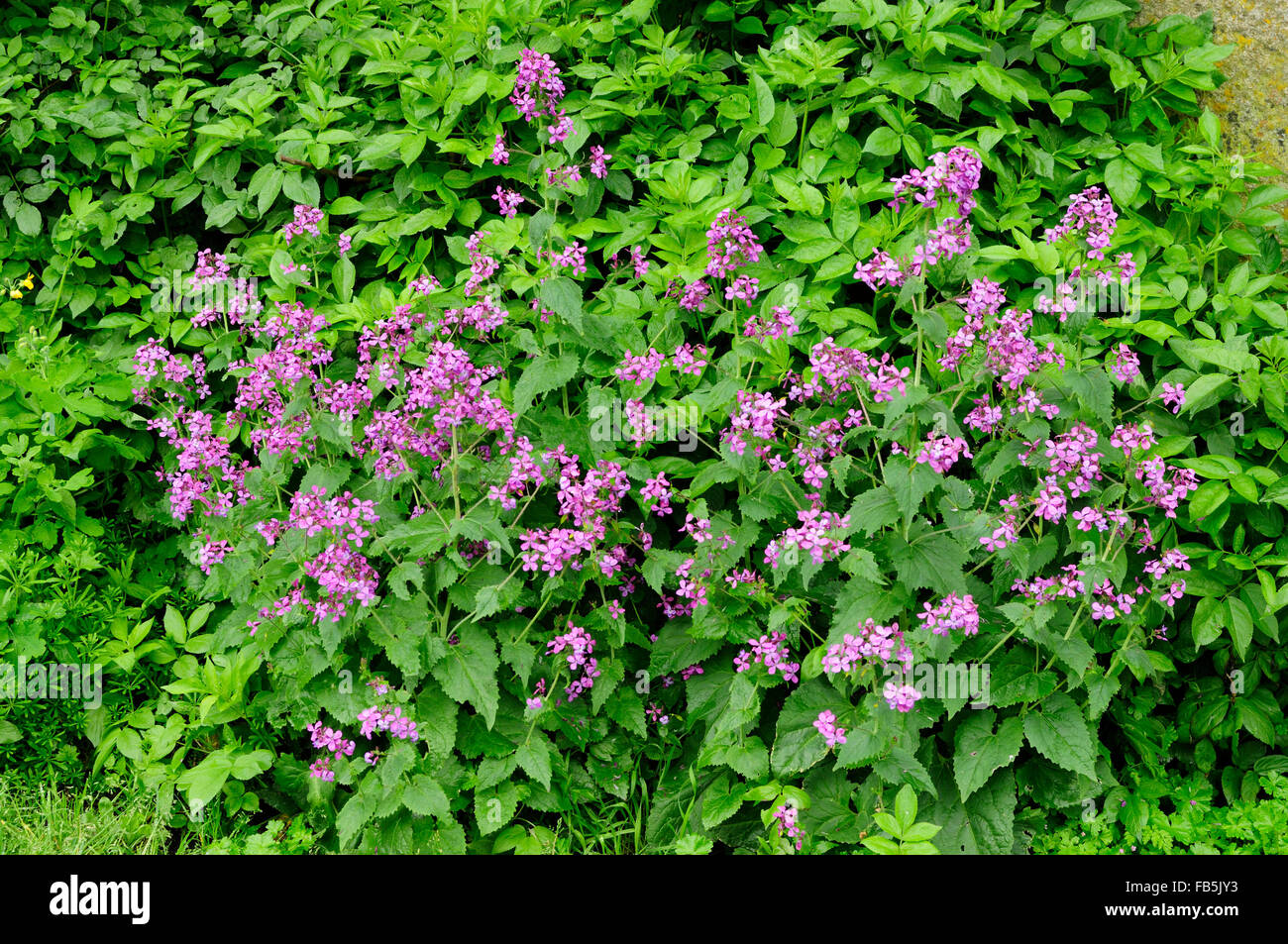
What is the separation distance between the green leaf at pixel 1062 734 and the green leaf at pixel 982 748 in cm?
5

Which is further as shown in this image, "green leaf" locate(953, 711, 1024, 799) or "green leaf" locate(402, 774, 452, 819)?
"green leaf" locate(402, 774, 452, 819)

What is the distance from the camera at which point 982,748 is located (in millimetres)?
3514

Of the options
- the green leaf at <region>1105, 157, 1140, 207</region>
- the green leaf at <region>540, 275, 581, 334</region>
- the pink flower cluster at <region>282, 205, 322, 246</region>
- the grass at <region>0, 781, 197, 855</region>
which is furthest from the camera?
the pink flower cluster at <region>282, 205, 322, 246</region>

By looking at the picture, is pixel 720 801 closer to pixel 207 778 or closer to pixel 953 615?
pixel 953 615

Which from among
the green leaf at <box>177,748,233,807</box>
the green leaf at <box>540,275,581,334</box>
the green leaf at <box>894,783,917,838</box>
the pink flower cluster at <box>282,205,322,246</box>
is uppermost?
the pink flower cluster at <box>282,205,322,246</box>

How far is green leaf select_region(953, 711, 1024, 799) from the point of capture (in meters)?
3.45

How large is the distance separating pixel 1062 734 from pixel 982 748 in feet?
0.75

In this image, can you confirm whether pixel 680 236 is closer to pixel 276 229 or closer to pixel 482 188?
pixel 482 188

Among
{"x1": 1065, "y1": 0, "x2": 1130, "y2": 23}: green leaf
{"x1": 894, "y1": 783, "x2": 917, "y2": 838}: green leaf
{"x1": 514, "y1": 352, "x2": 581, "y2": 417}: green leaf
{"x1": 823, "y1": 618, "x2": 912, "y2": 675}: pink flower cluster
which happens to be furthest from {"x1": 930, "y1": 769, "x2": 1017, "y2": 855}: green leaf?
{"x1": 1065, "y1": 0, "x2": 1130, "y2": 23}: green leaf

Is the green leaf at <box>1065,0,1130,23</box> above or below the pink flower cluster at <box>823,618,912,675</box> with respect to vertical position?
above

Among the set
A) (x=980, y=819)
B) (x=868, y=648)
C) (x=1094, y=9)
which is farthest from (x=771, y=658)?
(x=1094, y=9)

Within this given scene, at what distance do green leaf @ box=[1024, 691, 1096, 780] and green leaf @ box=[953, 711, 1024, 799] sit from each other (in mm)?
48

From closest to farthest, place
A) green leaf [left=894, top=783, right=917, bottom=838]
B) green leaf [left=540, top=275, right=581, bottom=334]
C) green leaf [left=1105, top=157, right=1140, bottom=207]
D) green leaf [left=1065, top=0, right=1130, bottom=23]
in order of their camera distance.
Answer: green leaf [left=894, top=783, right=917, bottom=838]
green leaf [left=540, top=275, right=581, bottom=334]
green leaf [left=1105, top=157, right=1140, bottom=207]
green leaf [left=1065, top=0, right=1130, bottom=23]

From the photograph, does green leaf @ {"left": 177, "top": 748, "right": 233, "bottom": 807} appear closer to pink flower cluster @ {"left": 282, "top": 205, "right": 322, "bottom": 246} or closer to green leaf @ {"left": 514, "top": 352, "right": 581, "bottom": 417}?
green leaf @ {"left": 514, "top": 352, "right": 581, "bottom": 417}
